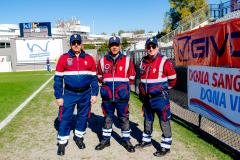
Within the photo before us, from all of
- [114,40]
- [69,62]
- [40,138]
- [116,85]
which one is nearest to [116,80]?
[116,85]

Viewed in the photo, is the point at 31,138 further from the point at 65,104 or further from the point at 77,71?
the point at 77,71

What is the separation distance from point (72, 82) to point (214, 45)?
3.28 m

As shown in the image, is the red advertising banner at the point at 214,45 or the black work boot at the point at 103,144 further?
the red advertising banner at the point at 214,45

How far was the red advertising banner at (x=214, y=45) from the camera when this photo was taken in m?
6.33

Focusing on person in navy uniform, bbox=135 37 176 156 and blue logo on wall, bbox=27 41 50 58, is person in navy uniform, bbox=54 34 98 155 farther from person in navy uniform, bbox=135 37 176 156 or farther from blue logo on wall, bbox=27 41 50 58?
blue logo on wall, bbox=27 41 50 58

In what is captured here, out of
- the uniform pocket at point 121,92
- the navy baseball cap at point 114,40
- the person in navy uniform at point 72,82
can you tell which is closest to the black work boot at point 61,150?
the person in navy uniform at point 72,82

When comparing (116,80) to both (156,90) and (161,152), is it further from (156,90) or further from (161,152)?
(161,152)

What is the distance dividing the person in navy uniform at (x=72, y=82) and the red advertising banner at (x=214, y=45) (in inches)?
103

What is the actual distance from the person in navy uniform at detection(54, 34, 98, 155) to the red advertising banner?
8.60ft

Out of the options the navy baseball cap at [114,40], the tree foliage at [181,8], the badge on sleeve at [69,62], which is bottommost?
the badge on sleeve at [69,62]

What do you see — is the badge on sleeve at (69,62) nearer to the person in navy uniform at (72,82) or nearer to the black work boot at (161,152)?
the person in navy uniform at (72,82)

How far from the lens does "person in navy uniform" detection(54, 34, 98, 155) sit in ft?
19.4

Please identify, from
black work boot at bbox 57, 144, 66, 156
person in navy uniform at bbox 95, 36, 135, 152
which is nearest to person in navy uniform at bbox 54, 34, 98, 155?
black work boot at bbox 57, 144, 66, 156

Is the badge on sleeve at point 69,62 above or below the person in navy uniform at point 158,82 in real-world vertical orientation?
above
